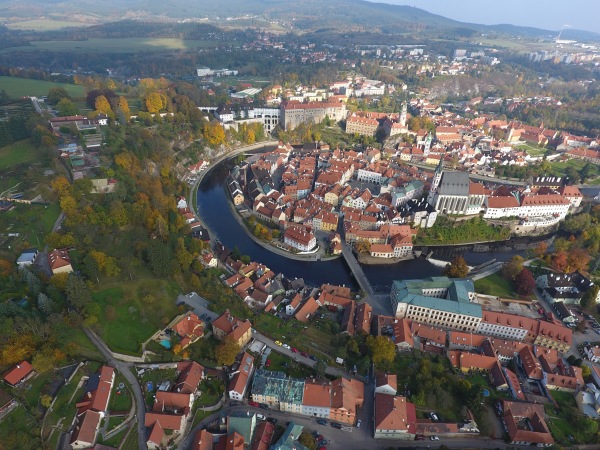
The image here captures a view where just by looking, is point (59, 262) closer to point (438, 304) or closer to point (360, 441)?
point (360, 441)

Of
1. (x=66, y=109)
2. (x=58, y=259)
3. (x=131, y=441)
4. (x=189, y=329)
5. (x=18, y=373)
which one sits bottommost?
(x=131, y=441)

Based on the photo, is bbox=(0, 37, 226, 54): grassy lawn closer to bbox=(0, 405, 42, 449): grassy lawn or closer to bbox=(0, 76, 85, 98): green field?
bbox=(0, 76, 85, 98): green field

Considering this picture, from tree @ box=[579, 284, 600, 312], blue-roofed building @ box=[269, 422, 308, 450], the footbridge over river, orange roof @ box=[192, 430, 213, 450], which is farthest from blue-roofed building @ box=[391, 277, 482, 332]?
orange roof @ box=[192, 430, 213, 450]

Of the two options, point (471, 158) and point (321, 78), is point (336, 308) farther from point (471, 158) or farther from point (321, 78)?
point (321, 78)

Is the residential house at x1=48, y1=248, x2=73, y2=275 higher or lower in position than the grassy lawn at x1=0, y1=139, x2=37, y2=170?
lower

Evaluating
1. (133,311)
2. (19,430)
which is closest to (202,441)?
(19,430)

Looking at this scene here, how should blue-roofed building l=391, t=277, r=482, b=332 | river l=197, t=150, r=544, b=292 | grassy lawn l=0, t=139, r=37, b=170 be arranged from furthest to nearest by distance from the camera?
grassy lawn l=0, t=139, r=37, b=170, river l=197, t=150, r=544, b=292, blue-roofed building l=391, t=277, r=482, b=332

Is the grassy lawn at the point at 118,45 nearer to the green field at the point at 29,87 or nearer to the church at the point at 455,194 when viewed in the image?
the green field at the point at 29,87

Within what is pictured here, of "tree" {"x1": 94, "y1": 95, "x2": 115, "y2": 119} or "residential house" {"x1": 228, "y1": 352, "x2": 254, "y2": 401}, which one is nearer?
"residential house" {"x1": 228, "y1": 352, "x2": 254, "y2": 401}
